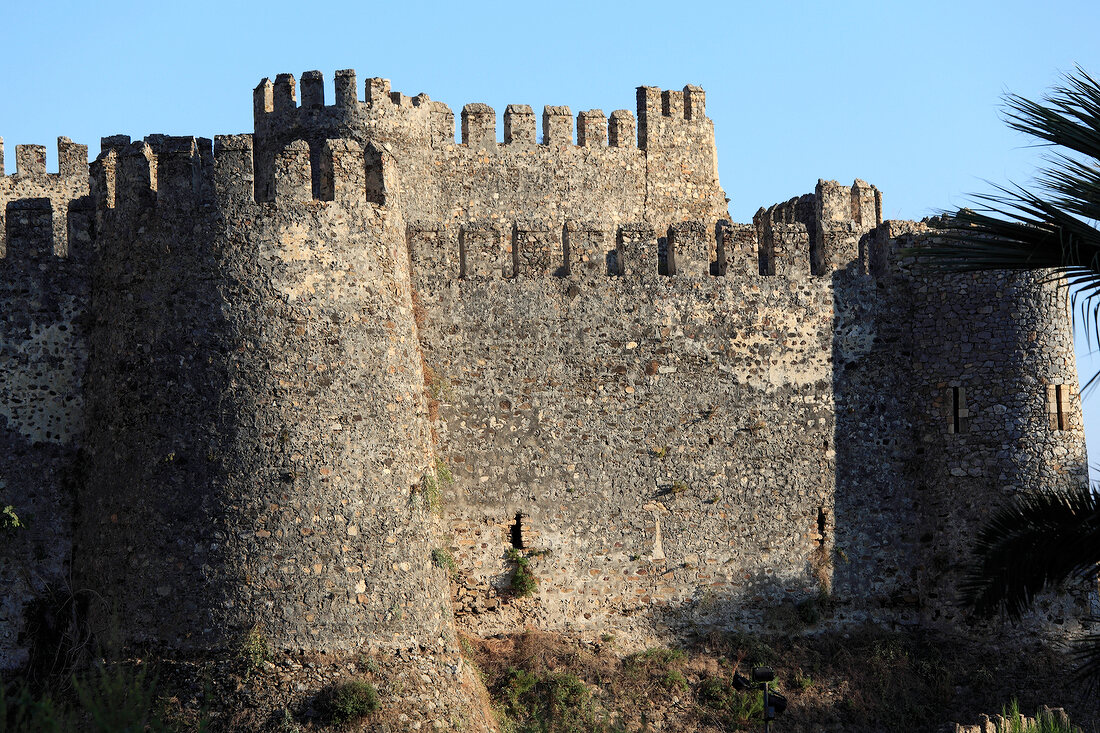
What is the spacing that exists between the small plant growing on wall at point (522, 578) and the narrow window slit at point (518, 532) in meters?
0.13

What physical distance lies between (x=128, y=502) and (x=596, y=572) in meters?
6.34

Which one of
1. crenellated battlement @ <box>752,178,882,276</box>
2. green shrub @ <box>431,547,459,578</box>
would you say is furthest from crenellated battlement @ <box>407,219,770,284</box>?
green shrub @ <box>431,547,459,578</box>

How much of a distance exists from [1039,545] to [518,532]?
8580mm

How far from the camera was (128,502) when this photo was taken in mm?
18938

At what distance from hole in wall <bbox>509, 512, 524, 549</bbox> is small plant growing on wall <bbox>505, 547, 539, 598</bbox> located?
0.43ft

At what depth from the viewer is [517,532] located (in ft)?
69.8

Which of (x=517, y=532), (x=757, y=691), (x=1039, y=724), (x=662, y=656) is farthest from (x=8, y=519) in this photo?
(x=1039, y=724)

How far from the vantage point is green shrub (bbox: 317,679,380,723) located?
58.1 ft

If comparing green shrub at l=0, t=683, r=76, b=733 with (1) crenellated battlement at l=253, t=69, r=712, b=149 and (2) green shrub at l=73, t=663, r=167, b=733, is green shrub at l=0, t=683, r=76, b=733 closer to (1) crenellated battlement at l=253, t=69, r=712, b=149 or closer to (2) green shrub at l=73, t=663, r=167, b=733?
(2) green shrub at l=73, t=663, r=167, b=733

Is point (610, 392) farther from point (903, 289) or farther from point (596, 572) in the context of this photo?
point (903, 289)

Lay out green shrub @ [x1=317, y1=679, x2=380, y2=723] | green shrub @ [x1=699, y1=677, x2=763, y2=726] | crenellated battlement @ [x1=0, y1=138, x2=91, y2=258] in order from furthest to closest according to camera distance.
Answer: crenellated battlement @ [x1=0, y1=138, x2=91, y2=258]
green shrub @ [x1=699, y1=677, x2=763, y2=726]
green shrub @ [x1=317, y1=679, x2=380, y2=723]

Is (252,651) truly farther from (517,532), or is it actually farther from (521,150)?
(521,150)

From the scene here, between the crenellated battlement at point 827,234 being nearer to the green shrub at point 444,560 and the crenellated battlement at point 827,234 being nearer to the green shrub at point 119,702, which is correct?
the green shrub at point 444,560

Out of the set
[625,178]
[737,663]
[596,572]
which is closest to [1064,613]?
[737,663]
